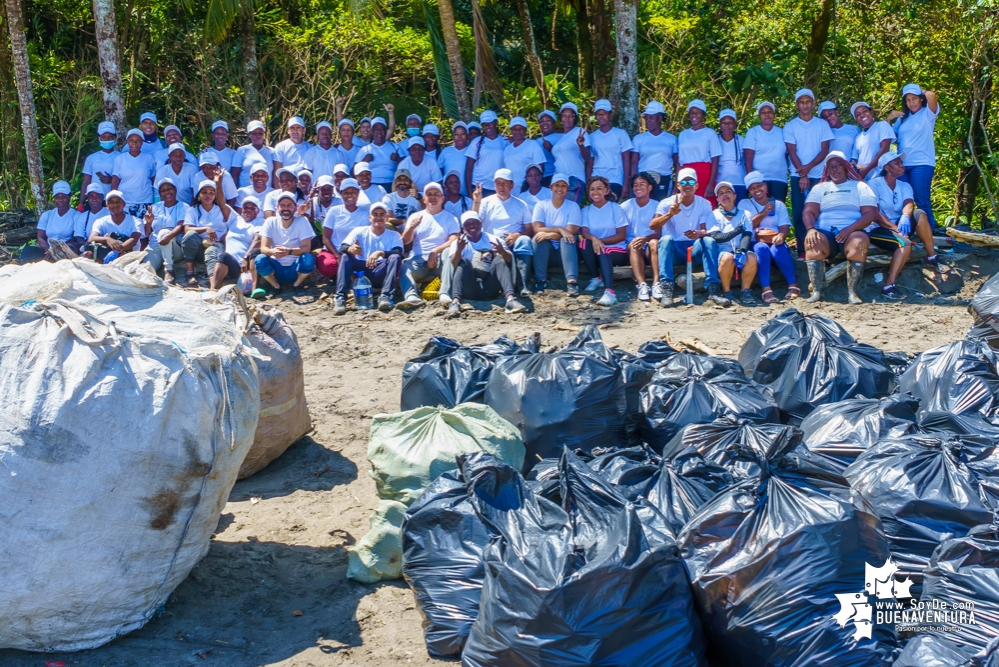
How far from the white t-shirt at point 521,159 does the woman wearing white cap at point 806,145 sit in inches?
102

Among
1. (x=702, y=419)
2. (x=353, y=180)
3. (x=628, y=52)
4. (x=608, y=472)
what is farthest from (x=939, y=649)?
(x=628, y=52)

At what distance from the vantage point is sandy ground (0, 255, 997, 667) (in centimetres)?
374

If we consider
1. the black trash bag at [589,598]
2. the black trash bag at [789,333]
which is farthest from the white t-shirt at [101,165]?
the black trash bag at [589,598]

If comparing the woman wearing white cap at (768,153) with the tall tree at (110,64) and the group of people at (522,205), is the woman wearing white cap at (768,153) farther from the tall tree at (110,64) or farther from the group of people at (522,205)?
the tall tree at (110,64)

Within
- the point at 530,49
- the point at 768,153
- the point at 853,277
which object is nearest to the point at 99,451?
the point at 853,277

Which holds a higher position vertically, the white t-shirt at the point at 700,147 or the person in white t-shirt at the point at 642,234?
the white t-shirt at the point at 700,147

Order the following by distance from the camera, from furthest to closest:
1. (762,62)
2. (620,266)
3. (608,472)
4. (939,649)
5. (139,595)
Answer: (762,62), (620,266), (608,472), (139,595), (939,649)

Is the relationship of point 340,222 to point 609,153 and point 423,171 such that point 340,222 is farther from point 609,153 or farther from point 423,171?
point 609,153

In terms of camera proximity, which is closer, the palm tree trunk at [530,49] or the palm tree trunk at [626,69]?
the palm tree trunk at [626,69]

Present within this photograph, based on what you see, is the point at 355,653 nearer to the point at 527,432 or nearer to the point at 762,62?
the point at 527,432

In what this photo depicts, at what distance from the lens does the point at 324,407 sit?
21.5ft

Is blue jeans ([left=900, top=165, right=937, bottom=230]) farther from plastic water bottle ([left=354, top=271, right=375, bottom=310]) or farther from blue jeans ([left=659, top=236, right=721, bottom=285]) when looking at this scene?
plastic water bottle ([left=354, top=271, right=375, bottom=310])

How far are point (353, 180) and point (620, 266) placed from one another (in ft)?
9.54

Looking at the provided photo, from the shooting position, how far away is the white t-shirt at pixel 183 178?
420 inches
